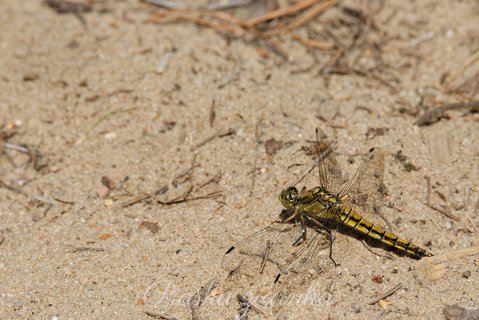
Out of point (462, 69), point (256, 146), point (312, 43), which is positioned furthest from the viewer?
point (312, 43)

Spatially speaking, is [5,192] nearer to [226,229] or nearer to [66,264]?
[66,264]

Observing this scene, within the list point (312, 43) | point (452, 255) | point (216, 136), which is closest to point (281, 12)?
point (312, 43)

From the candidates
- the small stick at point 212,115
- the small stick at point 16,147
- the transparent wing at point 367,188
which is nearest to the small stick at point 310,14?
the small stick at point 212,115

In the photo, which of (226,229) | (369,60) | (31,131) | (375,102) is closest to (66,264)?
(226,229)

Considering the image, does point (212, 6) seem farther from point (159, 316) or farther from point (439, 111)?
point (159, 316)

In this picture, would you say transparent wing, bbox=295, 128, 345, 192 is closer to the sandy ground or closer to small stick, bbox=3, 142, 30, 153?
the sandy ground

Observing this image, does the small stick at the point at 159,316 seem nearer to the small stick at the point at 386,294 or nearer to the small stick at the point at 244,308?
the small stick at the point at 244,308

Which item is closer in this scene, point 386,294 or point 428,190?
point 386,294
